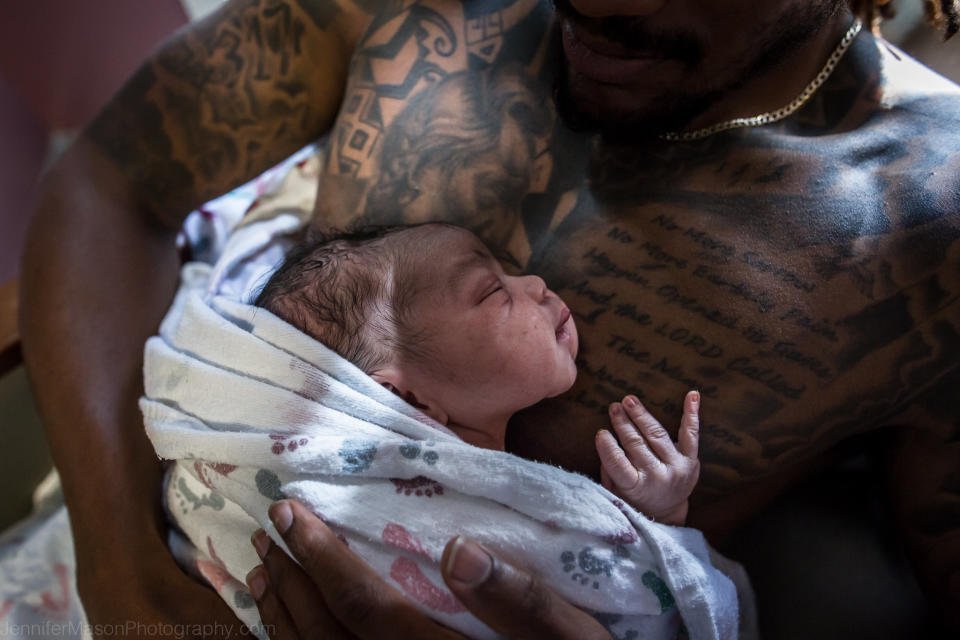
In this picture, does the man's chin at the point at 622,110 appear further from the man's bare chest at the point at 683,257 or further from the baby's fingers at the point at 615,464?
the baby's fingers at the point at 615,464

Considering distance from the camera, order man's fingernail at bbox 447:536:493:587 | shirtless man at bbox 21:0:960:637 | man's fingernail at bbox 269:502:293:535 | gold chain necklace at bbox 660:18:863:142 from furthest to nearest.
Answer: gold chain necklace at bbox 660:18:863:142, shirtless man at bbox 21:0:960:637, man's fingernail at bbox 269:502:293:535, man's fingernail at bbox 447:536:493:587

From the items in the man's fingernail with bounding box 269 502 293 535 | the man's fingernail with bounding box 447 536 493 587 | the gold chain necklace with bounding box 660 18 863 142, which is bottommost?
the man's fingernail with bounding box 269 502 293 535

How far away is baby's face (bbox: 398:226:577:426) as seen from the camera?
2.85 feet

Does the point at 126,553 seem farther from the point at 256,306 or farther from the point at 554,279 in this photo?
the point at 554,279

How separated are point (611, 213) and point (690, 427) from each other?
0.34 m

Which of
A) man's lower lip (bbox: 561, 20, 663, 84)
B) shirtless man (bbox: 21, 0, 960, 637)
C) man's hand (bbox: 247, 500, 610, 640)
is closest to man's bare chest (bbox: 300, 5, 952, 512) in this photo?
shirtless man (bbox: 21, 0, 960, 637)

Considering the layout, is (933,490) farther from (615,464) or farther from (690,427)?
(615,464)

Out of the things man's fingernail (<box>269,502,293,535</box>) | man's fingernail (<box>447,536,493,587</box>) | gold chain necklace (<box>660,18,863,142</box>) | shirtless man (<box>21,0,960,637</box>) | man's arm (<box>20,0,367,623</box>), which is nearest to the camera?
man's fingernail (<box>447,536,493,587</box>)

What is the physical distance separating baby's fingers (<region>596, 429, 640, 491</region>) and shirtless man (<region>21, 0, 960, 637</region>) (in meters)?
0.05

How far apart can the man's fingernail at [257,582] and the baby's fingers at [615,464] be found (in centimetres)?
48

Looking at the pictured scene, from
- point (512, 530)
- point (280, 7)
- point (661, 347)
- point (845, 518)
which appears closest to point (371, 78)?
point (280, 7)

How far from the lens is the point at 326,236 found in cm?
104

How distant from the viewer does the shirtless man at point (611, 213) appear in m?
0.86

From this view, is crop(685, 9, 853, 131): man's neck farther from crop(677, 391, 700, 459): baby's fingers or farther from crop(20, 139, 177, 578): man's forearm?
crop(20, 139, 177, 578): man's forearm
